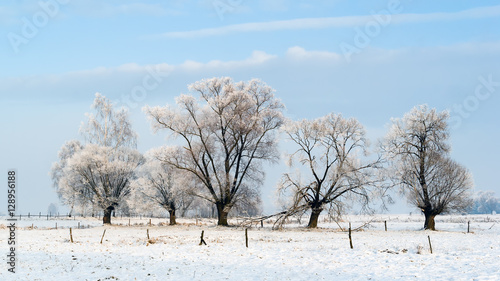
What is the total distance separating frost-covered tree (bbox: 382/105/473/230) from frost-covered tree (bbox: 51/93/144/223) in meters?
28.8

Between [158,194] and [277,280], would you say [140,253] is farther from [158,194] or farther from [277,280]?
[158,194]

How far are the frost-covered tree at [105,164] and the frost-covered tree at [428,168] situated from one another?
28794mm

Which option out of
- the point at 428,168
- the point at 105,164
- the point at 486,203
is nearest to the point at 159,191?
the point at 105,164

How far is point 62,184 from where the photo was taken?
51.3m

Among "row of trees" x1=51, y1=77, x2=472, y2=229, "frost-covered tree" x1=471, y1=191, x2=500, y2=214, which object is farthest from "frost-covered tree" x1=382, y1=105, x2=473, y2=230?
"frost-covered tree" x1=471, y1=191, x2=500, y2=214

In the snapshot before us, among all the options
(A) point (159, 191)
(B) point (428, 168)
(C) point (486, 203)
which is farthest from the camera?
(C) point (486, 203)

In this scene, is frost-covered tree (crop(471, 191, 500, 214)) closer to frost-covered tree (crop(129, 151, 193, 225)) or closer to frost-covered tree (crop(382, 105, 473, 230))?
frost-covered tree (crop(382, 105, 473, 230))

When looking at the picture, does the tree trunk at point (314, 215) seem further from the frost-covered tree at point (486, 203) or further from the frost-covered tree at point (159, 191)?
the frost-covered tree at point (486, 203)

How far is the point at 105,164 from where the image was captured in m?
48.6

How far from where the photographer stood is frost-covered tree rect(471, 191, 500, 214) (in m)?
162

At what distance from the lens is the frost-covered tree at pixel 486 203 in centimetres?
16207

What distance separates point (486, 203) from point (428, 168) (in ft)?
472

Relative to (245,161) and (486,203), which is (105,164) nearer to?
(245,161)

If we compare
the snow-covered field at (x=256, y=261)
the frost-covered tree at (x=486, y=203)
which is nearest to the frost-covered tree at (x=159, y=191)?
the snow-covered field at (x=256, y=261)
